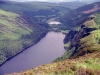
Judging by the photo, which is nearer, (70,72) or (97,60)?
(70,72)

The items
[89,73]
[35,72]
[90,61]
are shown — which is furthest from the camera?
[90,61]

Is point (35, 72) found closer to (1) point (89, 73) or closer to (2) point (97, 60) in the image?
(1) point (89, 73)

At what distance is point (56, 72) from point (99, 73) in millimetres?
7320

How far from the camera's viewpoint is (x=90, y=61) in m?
48.1

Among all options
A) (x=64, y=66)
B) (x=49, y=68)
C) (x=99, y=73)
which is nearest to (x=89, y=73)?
(x=99, y=73)

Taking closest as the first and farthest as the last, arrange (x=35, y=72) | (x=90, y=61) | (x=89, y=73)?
(x=89, y=73)
(x=35, y=72)
(x=90, y=61)

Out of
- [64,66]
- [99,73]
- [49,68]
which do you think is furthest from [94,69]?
[49,68]

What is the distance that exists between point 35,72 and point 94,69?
10.5m

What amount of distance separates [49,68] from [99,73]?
31.1 feet

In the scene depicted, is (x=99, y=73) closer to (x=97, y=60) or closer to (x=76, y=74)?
(x=76, y=74)

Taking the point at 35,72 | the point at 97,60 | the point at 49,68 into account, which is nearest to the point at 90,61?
the point at 97,60

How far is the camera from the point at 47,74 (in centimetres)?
4234

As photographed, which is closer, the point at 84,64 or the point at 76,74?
the point at 76,74

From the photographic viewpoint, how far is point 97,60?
160ft
